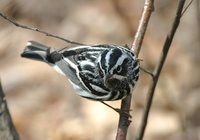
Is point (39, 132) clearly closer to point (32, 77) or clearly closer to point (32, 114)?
point (32, 114)

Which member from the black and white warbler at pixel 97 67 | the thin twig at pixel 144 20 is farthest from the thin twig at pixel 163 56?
the thin twig at pixel 144 20

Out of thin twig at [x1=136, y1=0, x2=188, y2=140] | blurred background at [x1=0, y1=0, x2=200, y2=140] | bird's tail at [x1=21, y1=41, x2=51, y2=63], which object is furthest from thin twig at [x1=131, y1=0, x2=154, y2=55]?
blurred background at [x1=0, y1=0, x2=200, y2=140]

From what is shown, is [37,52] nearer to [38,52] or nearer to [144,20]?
[38,52]

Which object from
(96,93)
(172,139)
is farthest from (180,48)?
(96,93)

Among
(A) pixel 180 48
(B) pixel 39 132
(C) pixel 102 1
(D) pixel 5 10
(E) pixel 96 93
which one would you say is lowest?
(E) pixel 96 93

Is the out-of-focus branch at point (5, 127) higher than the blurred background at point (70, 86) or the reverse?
the reverse

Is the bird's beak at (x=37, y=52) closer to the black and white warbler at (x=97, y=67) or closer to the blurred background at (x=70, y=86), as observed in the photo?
the black and white warbler at (x=97, y=67)
